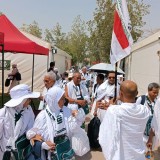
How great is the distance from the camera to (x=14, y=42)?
29.0 feet

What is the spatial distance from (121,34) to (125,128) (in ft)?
7.45

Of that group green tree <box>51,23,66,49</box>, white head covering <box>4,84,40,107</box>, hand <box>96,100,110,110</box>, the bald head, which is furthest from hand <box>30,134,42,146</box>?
green tree <box>51,23,66,49</box>

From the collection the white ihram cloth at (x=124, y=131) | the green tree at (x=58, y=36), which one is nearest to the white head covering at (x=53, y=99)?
the white ihram cloth at (x=124, y=131)

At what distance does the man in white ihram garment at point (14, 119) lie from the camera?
131 inches

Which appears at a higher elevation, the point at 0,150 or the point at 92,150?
the point at 0,150

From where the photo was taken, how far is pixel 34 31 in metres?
57.0

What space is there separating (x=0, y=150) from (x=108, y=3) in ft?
96.2

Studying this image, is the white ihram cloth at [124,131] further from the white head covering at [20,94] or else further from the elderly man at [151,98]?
the elderly man at [151,98]

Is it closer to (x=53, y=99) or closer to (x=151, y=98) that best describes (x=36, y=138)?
(x=53, y=99)

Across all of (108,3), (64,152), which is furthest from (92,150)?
(108,3)

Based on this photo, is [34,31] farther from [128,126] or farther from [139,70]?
[128,126]

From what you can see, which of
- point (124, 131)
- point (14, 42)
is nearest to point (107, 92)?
point (124, 131)

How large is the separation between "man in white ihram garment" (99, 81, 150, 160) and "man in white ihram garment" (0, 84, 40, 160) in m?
0.93

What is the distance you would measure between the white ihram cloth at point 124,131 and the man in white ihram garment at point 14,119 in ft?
3.06
